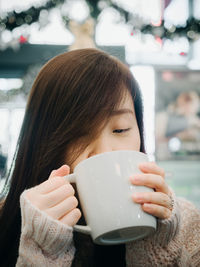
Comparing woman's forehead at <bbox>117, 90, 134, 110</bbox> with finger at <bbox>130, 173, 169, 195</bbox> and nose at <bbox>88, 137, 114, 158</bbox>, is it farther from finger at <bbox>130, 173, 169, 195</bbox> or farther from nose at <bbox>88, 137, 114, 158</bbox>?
finger at <bbox>130, 173, 169, 195</bbox>

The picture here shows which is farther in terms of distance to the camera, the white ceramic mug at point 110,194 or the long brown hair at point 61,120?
the long brown hair at point 61,120

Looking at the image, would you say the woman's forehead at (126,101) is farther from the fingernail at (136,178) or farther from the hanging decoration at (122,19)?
the hanging decoration at (122,19)

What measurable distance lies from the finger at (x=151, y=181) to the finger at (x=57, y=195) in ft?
0.40

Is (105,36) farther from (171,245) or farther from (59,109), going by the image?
(171,245)

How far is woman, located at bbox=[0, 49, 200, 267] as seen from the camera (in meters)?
0.45

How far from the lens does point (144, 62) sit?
6.01 feet


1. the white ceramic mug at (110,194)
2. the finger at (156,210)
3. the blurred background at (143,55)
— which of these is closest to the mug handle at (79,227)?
the white ceramic mug at (110,194)

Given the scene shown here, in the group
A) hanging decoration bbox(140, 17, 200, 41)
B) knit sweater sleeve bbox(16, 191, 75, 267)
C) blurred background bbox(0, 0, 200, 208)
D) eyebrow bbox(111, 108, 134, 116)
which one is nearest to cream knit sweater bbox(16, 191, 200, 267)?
knit sweater sleeve bbox(16, 191, 75, 267)

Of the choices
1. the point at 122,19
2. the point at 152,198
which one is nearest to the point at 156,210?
the point at 152,198

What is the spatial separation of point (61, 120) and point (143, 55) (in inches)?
54.9

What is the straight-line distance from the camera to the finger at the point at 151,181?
1.37 ft

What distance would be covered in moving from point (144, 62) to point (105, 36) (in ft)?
1.14

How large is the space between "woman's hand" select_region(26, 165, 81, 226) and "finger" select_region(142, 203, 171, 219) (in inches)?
5.1

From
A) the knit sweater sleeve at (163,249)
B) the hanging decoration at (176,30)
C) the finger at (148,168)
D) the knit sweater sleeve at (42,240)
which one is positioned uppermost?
the hanging decoration at (176,30)
